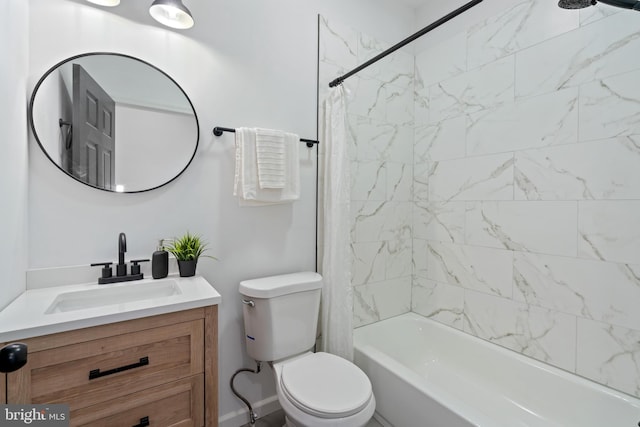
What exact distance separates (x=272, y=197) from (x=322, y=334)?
3.14 feet

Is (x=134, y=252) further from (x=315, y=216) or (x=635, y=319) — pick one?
(x=635, y=319)

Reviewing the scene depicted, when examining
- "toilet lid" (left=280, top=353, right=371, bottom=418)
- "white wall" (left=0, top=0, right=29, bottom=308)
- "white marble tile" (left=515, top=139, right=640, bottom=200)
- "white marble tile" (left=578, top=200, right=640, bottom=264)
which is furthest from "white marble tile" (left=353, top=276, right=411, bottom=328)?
"white wall" (left=0, top=0, right=29, bottom=308)

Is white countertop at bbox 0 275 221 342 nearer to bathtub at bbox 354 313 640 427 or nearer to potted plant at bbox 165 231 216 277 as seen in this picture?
potted plant at bbox 165 231 216 277

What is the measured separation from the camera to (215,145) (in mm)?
1694

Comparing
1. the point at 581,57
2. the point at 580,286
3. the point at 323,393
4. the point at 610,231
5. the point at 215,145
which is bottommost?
the point at 323,393

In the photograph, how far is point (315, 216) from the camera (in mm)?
2062

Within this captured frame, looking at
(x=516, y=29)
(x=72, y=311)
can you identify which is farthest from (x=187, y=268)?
(x=516, y=29)

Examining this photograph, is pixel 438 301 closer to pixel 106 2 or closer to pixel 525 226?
pixel 525 226

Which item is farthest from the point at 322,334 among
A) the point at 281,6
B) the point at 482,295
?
the point at 281,6

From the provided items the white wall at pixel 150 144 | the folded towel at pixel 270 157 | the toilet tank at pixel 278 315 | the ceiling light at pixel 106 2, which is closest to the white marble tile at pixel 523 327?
the toilet tank at pixel 278 315

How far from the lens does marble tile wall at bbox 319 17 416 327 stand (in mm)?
2148

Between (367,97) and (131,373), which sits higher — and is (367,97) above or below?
above

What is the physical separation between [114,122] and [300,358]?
1.54 m

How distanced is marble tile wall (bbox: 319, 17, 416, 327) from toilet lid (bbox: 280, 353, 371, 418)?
2.25 ft
